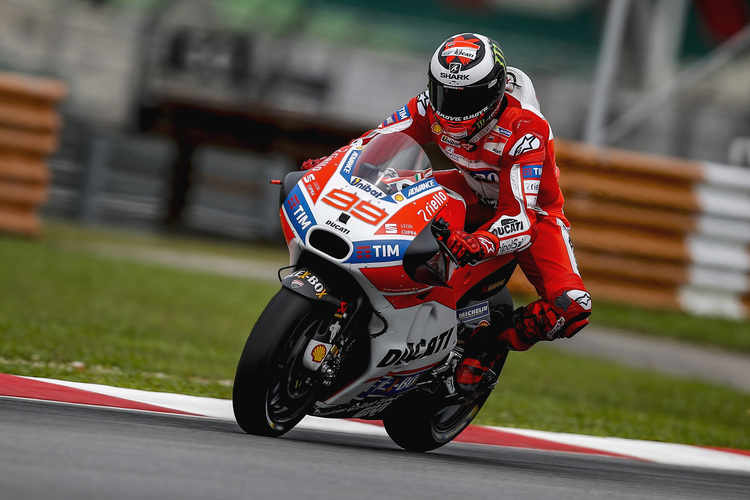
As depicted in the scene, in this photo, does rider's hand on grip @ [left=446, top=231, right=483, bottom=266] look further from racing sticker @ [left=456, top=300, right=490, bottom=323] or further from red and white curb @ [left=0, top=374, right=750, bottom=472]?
red and white curb @ [left=0, top=374, right=750, bottom=472]

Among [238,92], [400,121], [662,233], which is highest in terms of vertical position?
[400,121]

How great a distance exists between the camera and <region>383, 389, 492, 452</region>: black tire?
5.80 meters

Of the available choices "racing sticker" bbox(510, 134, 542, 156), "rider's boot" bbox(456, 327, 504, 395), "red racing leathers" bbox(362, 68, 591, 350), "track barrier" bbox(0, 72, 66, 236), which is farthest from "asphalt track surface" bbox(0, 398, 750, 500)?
"track barrier" bbox(0, 72, 66, 236)

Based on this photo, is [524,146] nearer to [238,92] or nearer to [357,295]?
[357,295]

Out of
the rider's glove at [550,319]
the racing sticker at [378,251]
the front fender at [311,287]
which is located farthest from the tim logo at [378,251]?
the rider's glove at [550,319]

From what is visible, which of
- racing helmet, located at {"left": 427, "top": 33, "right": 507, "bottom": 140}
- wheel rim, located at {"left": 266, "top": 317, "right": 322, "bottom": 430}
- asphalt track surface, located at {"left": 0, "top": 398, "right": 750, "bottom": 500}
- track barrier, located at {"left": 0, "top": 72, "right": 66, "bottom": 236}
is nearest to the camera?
asphalt track surface, located at {"left": 0, "top": 398, "right": 750, "bottom": 500}

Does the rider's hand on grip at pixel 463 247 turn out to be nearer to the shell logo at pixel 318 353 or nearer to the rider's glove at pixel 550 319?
the shell logo at pixel 318 353

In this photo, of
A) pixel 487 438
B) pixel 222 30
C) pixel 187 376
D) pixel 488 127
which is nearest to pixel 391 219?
pixel 488 127

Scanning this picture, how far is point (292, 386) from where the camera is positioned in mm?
4984

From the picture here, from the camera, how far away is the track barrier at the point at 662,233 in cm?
1301

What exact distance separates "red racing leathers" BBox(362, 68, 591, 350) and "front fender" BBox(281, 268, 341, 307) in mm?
739

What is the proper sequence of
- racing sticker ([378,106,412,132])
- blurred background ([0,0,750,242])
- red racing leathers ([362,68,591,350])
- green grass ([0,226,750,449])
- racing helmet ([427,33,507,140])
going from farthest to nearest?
blurred background ([0,0,750,242]) < green grass ([0,226,750,449]) < racing sticker ([378,106,412,132]) < red racing leathers ([362,68,591,350]) < racing helmet ([427,33,507,140])

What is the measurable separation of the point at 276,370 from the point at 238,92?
45.5ft

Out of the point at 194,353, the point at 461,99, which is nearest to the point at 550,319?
the point at 461,99
